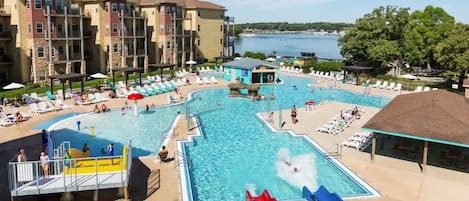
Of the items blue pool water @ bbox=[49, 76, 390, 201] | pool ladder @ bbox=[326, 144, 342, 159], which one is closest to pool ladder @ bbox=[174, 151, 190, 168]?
blue pool water @ bbox=[49, 76, 390, 201]

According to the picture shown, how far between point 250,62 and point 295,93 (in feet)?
29.1

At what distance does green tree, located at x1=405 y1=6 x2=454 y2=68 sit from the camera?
51584mm

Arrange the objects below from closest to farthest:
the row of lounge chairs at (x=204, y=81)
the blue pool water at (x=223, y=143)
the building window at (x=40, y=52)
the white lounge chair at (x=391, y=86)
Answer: the blue pool water at (x=223, y=143) < the building window at (x=40, y=52) < the white lounge chair at (x=391, y=86) < the row of lounge chairs at (x=204, y=81)

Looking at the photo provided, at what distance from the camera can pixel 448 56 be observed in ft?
129

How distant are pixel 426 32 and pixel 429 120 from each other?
42.4 meters

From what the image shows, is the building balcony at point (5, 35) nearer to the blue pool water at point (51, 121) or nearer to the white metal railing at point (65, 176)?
the blue pool water at point (51, 121)

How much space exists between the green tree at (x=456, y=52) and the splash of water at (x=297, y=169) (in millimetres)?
24783

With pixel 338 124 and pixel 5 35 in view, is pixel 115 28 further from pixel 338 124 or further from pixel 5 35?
pixel 338 124

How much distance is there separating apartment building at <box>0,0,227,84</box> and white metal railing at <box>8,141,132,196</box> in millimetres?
30052

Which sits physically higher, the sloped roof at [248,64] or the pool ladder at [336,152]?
the sloped roof at [248,64]

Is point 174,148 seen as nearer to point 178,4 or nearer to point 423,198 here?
point 423,198

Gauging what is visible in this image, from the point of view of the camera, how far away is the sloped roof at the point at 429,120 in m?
17.8

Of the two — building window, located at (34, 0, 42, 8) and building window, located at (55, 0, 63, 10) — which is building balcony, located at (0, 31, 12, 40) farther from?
building window, located at (55, 0, 63, 10)

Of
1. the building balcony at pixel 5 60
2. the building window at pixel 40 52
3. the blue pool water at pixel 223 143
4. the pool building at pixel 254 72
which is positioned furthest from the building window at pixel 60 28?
the pool building at pixel 254 72
